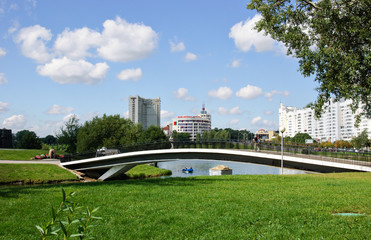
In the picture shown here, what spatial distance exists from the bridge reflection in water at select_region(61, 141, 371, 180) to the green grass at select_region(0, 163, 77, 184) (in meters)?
2.30

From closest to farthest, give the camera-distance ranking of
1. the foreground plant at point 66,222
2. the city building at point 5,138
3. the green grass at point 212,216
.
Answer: the foreground plant at point 66,222 → the green grass at point 212,216 → the city building at point 5,138

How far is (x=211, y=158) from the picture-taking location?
29266 millimetres

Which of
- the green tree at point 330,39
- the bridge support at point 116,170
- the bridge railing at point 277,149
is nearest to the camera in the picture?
the green tree at point 330,39

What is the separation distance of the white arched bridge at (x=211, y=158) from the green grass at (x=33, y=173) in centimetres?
221

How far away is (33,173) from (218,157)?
20.7m

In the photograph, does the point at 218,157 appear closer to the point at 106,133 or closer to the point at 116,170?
the point at 116,170

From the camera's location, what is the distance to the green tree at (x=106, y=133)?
53.2 metres

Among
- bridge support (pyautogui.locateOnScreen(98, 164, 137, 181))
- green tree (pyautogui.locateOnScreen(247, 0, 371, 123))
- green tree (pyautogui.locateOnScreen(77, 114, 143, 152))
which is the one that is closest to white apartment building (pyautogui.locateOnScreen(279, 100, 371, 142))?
green tree (pyautogui.locateOnScreen(77, 114, 143, 152))

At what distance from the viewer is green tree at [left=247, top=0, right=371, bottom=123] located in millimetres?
10633

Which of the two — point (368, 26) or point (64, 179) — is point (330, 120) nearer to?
point (64, 179)

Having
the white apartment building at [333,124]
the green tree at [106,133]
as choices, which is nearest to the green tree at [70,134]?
the green tree at [106,133]

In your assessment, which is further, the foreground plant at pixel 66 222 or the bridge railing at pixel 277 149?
the bridge railing at pixel 277 149

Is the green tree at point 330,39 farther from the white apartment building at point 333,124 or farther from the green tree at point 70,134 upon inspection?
the white apartment building at point 333,124

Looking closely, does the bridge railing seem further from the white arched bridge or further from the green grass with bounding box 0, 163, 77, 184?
the green grass with bounding box 0, 163, 77, 184
